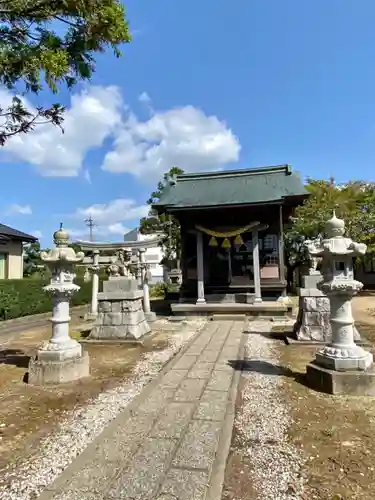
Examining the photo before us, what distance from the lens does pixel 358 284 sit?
4.17 metres

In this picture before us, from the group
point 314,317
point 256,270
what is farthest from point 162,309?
point 314,317

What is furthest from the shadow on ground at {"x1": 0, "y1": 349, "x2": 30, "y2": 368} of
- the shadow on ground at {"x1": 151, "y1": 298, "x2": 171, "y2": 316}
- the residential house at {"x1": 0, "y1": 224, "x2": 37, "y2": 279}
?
the residential house at {"x1": 0, "y1": 224, "x2": 37, "y2": 279}

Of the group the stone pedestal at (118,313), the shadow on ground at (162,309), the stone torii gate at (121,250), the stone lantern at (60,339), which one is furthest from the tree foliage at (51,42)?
the shadow on ground at (162,309)

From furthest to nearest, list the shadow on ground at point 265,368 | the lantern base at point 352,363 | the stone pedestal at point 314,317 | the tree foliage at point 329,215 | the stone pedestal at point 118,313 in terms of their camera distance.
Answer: the tree foliage at point 329,215 → the stone pedestal at point 118,313 → the stone pedestal at point 314,317 → the shadow on ground at point 265,368 → the lantern base at point 352,363

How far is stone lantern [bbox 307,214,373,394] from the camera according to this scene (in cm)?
391

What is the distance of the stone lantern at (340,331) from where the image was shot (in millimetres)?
3912

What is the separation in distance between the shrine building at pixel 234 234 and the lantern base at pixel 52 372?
6.91m

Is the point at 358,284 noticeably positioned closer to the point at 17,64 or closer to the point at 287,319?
the point at 17,64

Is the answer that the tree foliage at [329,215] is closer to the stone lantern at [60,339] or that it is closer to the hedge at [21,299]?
the hedge at [21,299]

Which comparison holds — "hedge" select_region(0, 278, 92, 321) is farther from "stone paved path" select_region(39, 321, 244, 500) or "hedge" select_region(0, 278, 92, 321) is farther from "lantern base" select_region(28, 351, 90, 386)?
"stone paved path" select_region(39, 321, 244, 500)

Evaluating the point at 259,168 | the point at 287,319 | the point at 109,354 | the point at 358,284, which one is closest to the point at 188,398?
the point at 358,284

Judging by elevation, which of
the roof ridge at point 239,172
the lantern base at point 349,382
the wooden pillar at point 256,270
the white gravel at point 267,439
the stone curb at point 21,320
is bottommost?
the stone curb at point 21,320

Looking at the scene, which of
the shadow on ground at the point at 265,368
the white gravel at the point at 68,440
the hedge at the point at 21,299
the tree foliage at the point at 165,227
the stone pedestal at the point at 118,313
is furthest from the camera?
the tree foliage at the point at 165,227

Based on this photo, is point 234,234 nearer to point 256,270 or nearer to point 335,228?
point 256,270
